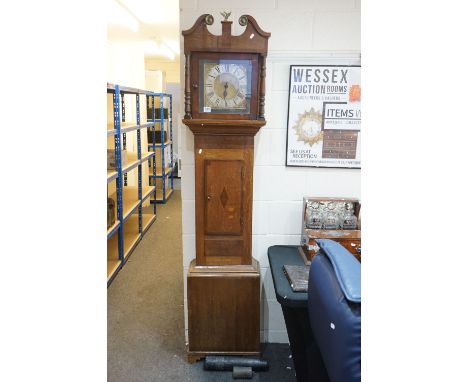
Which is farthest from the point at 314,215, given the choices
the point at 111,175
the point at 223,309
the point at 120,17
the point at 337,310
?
the point at 120,17

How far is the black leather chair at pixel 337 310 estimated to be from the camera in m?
1.01

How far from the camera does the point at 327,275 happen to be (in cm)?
122

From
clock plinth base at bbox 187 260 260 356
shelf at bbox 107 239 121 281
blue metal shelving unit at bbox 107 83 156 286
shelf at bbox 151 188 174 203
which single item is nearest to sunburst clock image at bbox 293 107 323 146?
clock plinth base at bbox 187 260 260 356

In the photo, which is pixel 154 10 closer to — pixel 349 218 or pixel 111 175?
pixel 111 175

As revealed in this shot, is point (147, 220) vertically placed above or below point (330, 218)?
below

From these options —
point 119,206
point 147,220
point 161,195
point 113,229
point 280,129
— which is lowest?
point 147,220

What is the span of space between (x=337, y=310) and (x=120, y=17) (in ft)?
14.6

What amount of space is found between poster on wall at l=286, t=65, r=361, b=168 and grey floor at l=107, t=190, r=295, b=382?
53.9 inches

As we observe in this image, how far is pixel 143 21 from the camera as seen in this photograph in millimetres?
4977

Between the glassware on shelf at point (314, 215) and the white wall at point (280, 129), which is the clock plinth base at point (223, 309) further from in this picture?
the glassware on shelf at point (314, 215)
